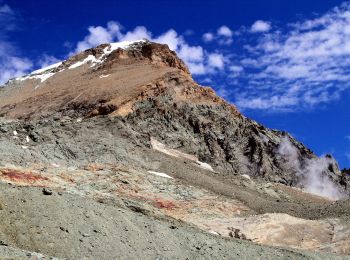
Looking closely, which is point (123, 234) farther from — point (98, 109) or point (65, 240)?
point (98, 109)

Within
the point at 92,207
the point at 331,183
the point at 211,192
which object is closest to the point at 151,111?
the point at 211,192

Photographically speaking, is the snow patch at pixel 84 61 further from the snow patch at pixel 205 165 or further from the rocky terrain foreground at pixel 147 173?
the snow patch at pixel 205 165

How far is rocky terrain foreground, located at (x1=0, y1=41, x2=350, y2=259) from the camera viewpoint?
24000 mm

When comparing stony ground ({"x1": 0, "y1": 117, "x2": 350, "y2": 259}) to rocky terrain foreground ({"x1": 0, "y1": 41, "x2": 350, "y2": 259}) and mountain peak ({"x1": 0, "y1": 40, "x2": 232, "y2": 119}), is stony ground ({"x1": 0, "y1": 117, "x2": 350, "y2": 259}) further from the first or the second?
mountain peak ({"x1": 0, "y1": 40, "x2": 232, "y2": 119})

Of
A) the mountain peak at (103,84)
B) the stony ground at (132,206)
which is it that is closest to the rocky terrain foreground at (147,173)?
the stony ground at (132,206)

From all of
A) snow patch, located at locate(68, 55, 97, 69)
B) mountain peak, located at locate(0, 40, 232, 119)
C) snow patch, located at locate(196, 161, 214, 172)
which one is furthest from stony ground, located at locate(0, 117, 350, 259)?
snow patch, located at locate(68, 55, 97, 69)

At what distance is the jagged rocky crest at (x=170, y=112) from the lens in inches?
2392

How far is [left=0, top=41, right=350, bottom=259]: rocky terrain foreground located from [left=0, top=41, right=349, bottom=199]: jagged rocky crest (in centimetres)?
17

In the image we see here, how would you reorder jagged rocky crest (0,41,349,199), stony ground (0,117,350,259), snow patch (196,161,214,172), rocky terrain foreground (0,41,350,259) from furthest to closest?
jagged rocky crest (0,41,349,199)
snow patch (196,161,214,172)
rocky terrain foreground (0,41,350,259)
stony ground (0,117,350,259)

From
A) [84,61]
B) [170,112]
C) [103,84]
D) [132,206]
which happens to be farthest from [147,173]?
[84,61]

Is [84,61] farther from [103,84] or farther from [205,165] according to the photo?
[205,165]

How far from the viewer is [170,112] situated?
62.9 meters

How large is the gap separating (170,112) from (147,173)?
63.6ft

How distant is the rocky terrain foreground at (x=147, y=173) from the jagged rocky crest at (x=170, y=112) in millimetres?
170
